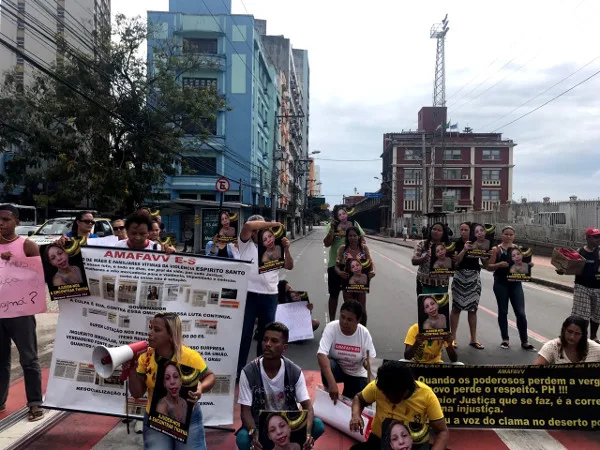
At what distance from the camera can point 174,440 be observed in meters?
3.05

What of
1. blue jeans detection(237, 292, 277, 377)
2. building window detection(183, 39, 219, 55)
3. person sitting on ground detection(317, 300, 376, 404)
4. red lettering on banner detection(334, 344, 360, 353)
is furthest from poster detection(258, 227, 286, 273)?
building window detection(183, 39, 219, 55)

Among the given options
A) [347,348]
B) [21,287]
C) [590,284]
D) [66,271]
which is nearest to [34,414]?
[21,287]

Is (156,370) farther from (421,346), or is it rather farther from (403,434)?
(421,346)

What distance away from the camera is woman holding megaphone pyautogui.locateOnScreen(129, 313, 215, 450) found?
119 inches

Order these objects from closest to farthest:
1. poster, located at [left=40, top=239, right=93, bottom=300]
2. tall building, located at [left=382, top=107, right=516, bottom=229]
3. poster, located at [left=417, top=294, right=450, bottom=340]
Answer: poster, located at [left=40, top=239, right=93, bottom=300] < poster, located at [left=417, top=294, right=450, bottom=340] < tall building, located at [left=382, top=107, right=516, bottom=229]

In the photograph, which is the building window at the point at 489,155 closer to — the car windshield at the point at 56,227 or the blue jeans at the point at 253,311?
the car windshield at the point at 56,227

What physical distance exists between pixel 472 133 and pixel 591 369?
71.8 meters

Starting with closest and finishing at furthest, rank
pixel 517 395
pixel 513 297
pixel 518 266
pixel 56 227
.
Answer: pixel 517 395, pixel 518 266, pixel 513 297, pixel 56 227

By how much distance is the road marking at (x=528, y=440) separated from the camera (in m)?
3.93

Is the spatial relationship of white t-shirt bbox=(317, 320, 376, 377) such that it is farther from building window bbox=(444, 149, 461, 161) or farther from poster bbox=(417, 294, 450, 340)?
building window bbox=(444, 149, 461, 161)

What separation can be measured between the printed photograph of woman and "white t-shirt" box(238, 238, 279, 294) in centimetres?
210

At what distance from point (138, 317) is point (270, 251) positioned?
1.73m

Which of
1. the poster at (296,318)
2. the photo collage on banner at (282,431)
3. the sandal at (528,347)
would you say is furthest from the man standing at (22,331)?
the sandal at (528,347)

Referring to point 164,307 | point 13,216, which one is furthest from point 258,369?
point 13,216
